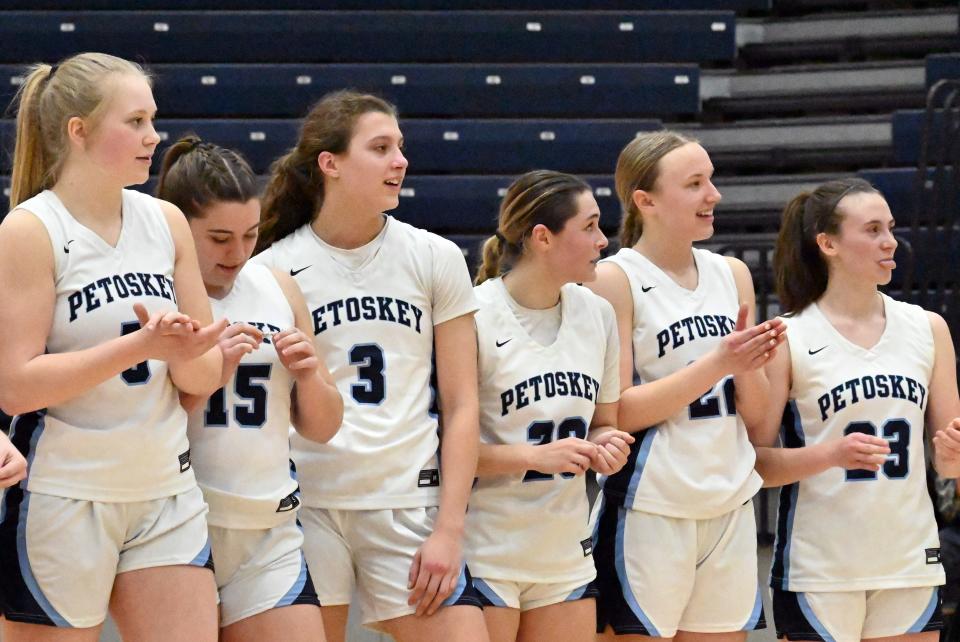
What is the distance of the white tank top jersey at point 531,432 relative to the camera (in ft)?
10.1

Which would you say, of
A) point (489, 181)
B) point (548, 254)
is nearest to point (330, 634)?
point (548, 254)

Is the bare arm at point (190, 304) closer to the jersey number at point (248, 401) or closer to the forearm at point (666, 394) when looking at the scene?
the jersey number at point (248, 401)

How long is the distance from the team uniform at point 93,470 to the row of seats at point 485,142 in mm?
4957

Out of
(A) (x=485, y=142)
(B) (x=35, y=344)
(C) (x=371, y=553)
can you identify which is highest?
(A) (x=485, y=142)

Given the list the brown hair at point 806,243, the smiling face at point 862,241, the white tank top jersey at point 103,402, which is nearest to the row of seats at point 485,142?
the brown hair at point 806,243

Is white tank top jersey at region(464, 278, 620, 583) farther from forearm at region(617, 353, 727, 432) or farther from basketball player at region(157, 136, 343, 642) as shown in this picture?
basketball player at region(157, 136, 343, 642)

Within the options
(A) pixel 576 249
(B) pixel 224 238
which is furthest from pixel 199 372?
(A) pixel 576 249

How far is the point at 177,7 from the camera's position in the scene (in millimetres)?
8328

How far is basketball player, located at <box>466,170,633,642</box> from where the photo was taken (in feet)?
10.0

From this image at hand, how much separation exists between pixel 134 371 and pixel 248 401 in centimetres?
33

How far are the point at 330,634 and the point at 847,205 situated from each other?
5.56ft

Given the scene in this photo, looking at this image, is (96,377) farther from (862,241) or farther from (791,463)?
(862,241)

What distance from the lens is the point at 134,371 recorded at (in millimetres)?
2518

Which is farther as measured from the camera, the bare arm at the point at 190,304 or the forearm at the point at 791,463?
the forearm at the point at 791,463
